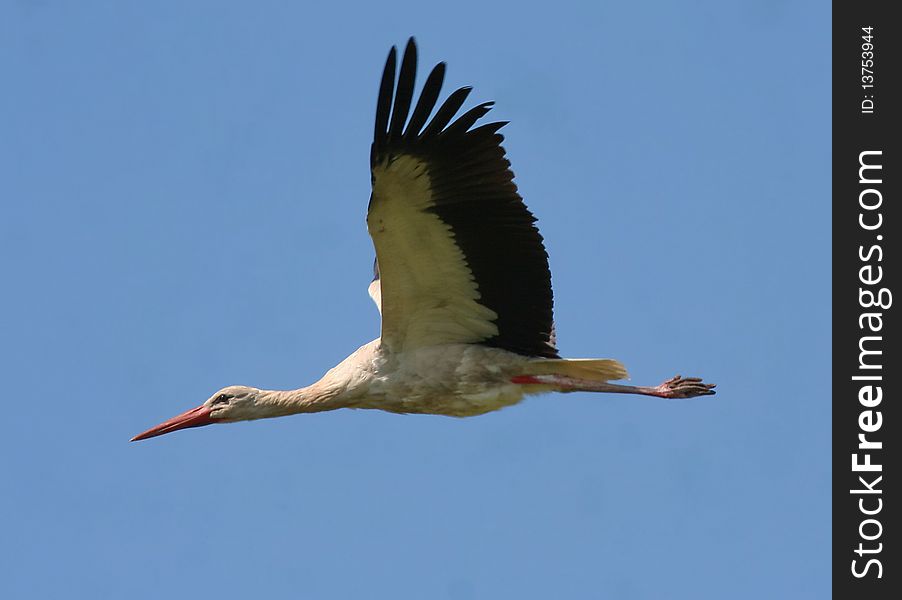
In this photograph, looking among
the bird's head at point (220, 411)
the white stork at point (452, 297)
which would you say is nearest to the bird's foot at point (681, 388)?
the white stork at point (452, 297)

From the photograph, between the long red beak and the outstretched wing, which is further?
the long red beak

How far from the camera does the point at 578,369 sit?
9992 mm

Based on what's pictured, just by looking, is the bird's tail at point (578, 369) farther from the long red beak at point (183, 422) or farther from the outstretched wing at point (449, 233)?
the long red beak at point (183, 422)

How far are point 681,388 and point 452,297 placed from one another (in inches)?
66.1

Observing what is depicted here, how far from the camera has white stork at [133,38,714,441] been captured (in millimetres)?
9086

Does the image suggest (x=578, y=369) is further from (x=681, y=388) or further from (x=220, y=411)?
(x=220, y=411)

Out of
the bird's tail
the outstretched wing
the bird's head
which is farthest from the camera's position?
the bird's head

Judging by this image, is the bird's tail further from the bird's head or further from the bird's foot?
the bird's head

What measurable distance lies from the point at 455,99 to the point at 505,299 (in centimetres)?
161

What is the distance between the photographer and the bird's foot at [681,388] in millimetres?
10148

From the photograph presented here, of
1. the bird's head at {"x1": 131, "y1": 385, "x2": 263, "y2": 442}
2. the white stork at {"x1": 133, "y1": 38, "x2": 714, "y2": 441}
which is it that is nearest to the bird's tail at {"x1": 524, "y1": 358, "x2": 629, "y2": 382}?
the white stork at {"x1": 133, "y1": 38, "x2": 714, "y2": 441}

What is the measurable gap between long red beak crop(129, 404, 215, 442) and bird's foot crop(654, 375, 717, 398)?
3216 mm
